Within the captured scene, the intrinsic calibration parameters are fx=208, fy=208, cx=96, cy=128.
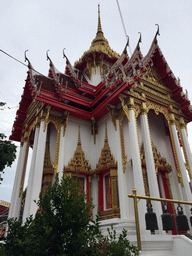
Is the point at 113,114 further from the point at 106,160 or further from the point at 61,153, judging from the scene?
the point at 61,153

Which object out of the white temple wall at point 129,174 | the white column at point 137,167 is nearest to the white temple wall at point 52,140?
the white temple wall at point 129,174

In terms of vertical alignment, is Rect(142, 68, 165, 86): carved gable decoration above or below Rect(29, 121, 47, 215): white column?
above

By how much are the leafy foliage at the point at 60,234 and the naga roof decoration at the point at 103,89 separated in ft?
16.8

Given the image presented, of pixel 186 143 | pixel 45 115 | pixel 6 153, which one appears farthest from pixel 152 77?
pixel 6 153

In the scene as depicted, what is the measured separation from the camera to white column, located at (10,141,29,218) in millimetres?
8488

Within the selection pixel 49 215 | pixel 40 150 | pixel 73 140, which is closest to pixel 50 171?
pixel 40 150

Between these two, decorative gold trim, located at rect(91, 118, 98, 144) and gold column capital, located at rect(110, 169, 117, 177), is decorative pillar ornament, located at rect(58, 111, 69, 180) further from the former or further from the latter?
gold column capital, located at rect(110, 169, 117, 177)

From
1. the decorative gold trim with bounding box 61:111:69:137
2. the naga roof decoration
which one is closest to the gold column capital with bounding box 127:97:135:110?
the naga roof decoration

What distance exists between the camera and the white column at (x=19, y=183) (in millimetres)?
8488

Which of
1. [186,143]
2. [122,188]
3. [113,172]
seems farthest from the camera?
[186,143]

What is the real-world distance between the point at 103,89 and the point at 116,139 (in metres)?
2.61

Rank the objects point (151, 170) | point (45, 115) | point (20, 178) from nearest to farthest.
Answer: point (151, 170) < point (45, 115) < point (20, 178)

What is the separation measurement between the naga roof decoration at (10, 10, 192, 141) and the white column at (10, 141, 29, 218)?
1.67 m

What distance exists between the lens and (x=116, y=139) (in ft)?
24.5
